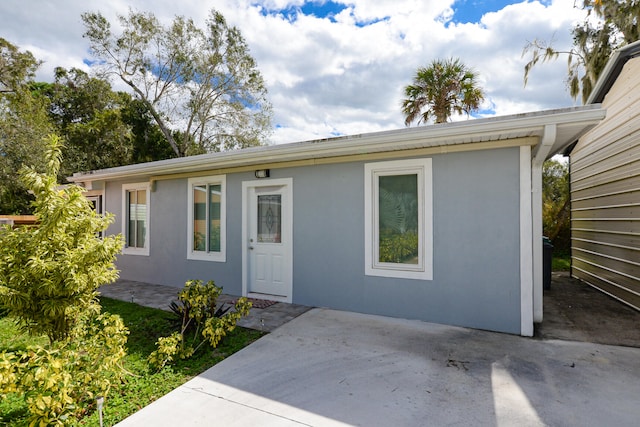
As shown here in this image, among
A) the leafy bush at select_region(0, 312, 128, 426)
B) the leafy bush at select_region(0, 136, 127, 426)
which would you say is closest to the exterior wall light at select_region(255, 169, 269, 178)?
the leafy bush at select_region(0, 136, 127, 426)

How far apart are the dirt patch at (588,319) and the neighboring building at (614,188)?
32 cm

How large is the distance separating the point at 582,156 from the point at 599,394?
6.65 m

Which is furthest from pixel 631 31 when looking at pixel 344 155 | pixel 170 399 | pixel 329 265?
pixel 170 399

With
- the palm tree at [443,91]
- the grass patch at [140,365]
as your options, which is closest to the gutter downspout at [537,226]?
the grass patch at [140,365]

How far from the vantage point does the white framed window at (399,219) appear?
Answer: 458 centimetres

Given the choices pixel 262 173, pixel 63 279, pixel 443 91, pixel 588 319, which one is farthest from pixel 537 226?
pixel 443 91

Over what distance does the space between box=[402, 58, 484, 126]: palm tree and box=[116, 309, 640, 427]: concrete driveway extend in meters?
9.24

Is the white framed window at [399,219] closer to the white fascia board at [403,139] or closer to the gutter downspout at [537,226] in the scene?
the white fascia board at [403,139]

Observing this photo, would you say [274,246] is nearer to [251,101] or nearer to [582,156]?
[582,156]

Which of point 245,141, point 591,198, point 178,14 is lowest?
point 591,198

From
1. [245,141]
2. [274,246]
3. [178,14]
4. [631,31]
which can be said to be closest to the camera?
[274,246]

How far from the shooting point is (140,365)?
3.36m

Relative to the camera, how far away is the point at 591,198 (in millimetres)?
6977

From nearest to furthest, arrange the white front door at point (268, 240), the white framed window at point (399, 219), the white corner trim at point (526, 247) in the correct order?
the white corner trim at point (526, 247)
the white framed window at point (399, 219)
the white front door at point (268, 240)
